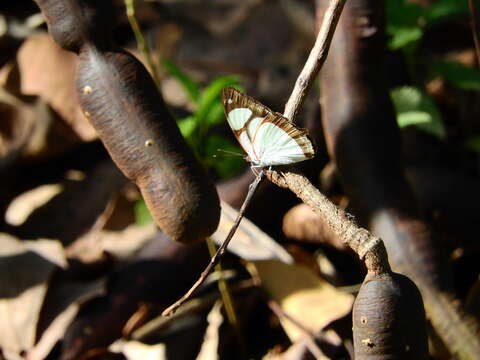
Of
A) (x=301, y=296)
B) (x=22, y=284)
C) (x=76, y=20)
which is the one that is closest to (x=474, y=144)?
(x=301, y=296)

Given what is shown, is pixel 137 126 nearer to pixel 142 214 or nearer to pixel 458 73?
pixel 142 214

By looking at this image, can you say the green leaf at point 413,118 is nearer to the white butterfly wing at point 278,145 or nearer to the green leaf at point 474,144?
the green leaf at point 474,144

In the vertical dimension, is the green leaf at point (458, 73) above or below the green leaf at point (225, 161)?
above

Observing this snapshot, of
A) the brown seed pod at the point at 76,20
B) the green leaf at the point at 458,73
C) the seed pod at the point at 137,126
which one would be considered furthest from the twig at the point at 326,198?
the green leaf at the point at 458,73

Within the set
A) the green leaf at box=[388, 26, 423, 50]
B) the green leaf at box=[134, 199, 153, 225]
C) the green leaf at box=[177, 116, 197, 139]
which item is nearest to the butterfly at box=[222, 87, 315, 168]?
the green leaf at box=[177, 116, 197, 139]

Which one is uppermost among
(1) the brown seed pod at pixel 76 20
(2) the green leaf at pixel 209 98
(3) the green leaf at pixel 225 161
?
(1) the brown seed pod at pixel 76 20

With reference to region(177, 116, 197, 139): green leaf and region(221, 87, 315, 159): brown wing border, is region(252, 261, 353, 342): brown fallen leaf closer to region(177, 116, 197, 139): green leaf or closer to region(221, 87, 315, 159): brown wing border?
region(177, 116, 197, 139): green leaf

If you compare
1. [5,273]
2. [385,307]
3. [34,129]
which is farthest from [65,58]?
[385,307]
